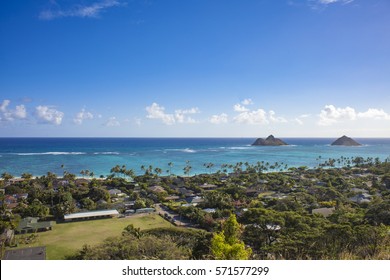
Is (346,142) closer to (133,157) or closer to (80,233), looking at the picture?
(133,157)

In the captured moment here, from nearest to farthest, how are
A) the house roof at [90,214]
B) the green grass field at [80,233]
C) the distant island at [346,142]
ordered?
1. the green grass field at [80,233]
2. the house roof at [90,214]
3. the distant island at [346,142]

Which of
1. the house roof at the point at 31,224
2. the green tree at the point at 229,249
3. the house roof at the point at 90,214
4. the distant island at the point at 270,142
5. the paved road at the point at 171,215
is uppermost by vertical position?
the distant island at the point at 270,142

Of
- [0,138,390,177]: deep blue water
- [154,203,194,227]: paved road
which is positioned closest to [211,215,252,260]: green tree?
[154,203,194,227]: paved road

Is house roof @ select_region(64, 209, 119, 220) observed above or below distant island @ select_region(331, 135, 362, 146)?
below

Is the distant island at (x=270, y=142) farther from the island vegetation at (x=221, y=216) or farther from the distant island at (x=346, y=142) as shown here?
the island vegetation at (x=221, y=216)

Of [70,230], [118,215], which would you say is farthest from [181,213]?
[70,230]

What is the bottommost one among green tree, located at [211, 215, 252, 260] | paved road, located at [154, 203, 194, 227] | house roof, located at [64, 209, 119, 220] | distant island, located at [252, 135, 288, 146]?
paved road, located at [154, 203, 194, 227]

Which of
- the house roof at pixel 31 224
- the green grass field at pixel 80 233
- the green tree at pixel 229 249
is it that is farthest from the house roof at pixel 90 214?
the green tree at pixel 229 249

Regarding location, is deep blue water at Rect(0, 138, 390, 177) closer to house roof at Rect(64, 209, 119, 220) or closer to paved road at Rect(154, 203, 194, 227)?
paved road at Rect(154, 203, 194, 227)
